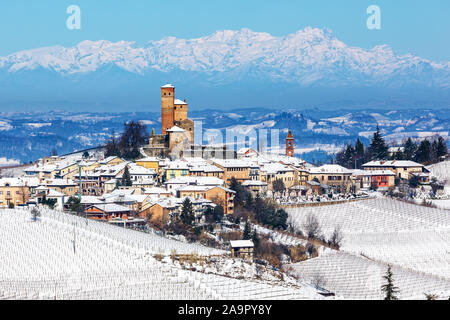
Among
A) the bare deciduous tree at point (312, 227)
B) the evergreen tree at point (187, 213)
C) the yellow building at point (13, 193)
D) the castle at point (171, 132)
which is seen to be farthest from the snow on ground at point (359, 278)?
the castle at point (171, 132)

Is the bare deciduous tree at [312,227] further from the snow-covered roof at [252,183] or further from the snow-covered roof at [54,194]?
the snow-covered roof at [54,194]

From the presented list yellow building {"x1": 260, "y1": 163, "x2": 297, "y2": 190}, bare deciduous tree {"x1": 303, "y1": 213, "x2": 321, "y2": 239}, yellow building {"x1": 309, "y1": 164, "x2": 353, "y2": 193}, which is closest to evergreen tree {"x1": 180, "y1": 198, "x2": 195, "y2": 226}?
bare deciduous tree {"x1": 303, "y1": 213, "x2": 321, "y2": 239}

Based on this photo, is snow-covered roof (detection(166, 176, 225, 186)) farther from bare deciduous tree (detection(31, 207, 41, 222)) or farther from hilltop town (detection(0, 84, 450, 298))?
bare deciduous tree (detection(31, 207, 41, 222))

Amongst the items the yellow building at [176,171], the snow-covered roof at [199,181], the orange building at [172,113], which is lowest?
the snow-covered roof at [199,181]

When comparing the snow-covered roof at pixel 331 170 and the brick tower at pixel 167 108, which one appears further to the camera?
the brick tower at pixel 167 108

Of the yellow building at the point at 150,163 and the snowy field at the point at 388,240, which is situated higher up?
the yellow building at the point at 150,163
